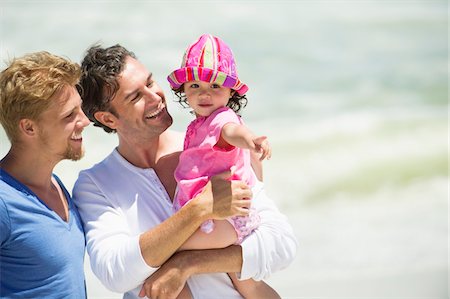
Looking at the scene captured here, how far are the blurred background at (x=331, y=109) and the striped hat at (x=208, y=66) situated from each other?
11.1 feet

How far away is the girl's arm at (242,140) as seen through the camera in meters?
2.80

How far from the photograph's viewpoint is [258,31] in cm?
1396

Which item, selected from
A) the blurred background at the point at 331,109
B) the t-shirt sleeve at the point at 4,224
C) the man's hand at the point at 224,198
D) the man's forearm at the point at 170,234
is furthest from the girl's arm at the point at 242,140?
the blurred background at the point at 331,109

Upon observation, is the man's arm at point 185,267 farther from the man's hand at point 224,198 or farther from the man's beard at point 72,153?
the man's beard at point 72,153

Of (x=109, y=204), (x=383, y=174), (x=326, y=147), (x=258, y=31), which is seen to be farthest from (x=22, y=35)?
(x=109, y=204)

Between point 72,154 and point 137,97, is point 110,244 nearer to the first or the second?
point 72,154

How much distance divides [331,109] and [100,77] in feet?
29.2

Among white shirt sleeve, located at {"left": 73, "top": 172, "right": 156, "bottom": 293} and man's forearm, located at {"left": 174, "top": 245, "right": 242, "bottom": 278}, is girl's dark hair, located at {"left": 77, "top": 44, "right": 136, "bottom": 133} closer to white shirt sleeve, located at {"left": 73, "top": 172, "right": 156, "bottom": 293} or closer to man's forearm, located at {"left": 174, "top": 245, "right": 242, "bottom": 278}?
white shirt sleeve, located at {"left": 73, "top": 172, "right": 156, "bottom": 293}

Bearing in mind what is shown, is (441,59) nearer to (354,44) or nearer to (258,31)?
(354,44)

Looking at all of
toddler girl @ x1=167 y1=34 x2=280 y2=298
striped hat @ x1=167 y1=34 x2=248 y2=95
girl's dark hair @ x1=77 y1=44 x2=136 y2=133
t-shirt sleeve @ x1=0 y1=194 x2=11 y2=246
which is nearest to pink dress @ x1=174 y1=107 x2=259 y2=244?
toddler girl @ x1=167 y1=34 x2=280 y2=298

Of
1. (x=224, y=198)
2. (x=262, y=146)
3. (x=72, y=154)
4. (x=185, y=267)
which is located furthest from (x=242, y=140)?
(x=72, y=154)

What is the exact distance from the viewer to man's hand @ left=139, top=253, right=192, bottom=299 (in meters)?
3.01

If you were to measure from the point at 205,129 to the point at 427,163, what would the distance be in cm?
725

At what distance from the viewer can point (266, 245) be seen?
312 cm
